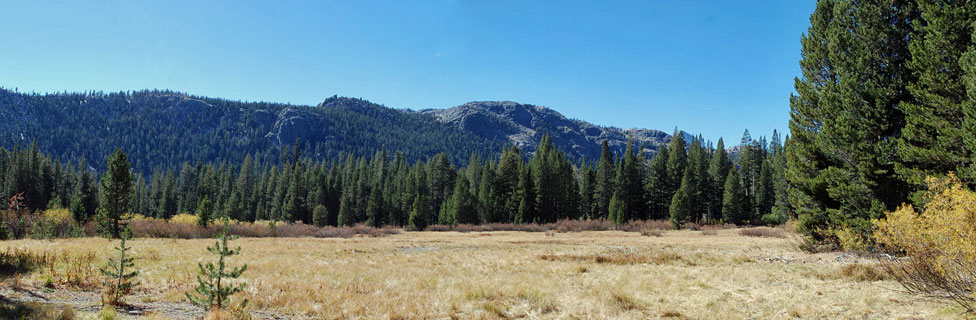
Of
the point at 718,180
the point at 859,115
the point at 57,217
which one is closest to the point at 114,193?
the point at 57,217

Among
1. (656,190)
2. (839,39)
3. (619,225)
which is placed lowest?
(619,225)

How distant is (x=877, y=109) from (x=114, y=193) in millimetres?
48478

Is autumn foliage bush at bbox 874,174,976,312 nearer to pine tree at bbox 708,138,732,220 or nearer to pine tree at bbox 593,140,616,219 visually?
pine tree at bbox 593,140,616,219

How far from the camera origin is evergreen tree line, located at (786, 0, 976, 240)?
15227mm

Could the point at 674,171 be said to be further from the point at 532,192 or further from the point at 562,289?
the point at 562,289

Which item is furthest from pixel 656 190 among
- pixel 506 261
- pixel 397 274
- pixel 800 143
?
pixel 397 274

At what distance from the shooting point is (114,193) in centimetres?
3578

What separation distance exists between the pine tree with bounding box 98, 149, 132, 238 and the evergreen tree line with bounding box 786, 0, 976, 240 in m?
45.5

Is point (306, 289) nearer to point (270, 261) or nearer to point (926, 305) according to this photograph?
point (270, 261)

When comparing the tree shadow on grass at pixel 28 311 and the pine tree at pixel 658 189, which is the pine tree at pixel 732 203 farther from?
the tree shadow on grass at pixel 28 311

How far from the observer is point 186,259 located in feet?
66.8

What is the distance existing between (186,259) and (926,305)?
2504 cm

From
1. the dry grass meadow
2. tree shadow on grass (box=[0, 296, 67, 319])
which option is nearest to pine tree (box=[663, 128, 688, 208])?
the dry grass meadow

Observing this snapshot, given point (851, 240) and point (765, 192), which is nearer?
point (851, 240)
